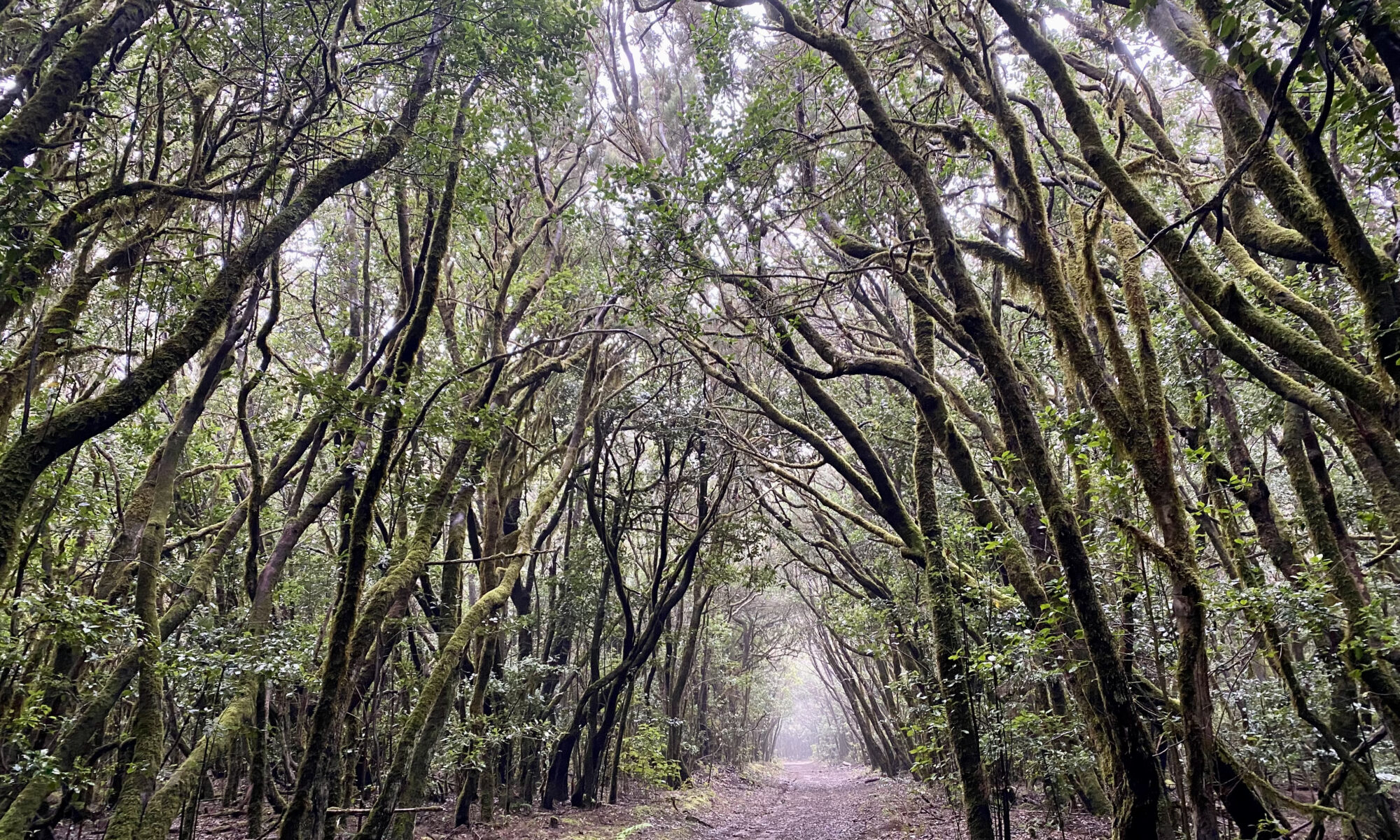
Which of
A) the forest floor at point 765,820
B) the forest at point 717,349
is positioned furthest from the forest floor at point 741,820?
the forest at point 717,349

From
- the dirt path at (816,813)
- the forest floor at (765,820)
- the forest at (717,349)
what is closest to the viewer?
the forest at (717,349)

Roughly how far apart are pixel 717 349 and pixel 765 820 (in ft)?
36.8

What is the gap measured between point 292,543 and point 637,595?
29.6 ft

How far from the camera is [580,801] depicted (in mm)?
13117

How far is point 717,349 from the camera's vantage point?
11609 millimetres

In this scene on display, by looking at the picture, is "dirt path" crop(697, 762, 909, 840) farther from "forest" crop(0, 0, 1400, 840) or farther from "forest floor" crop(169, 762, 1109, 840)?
"forest" crop(0, 0, 1400, 840)

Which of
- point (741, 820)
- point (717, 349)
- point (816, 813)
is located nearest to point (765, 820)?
point (741, 820)

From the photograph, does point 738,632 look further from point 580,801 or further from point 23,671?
point 23,671

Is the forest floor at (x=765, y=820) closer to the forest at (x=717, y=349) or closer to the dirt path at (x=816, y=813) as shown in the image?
the dirt path at (x=816, y=813)

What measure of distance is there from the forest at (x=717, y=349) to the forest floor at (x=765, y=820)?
685 millimetres

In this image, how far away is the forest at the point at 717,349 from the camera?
170 inches

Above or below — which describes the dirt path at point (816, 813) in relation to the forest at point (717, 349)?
below

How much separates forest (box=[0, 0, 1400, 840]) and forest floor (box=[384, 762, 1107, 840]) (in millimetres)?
685

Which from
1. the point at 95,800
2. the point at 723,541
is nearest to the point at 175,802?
the point at 95,800
